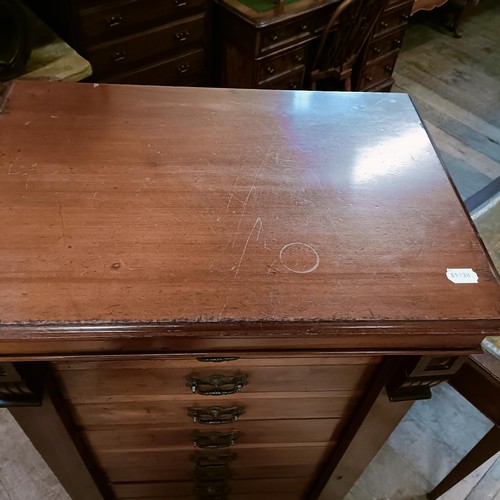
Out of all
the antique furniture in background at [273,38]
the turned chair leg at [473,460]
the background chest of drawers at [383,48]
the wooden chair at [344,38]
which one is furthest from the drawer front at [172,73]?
the turned chair leg at [473,460]

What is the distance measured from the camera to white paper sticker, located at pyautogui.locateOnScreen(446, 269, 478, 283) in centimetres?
65

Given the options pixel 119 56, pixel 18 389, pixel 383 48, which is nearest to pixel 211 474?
pixel 18 389

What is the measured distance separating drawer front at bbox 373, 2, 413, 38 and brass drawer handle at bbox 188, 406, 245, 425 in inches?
73.7

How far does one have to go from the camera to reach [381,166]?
79 cm

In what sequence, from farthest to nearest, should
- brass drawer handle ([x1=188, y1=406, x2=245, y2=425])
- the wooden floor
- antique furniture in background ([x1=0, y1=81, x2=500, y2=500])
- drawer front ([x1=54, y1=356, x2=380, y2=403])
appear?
1. the wooden floor
2. brass drawer handle ([x1=188, y1=406, x2=245, y2=425])
3. drawer front ([x1=54, y1=356, x2=380, y2=403])
4. antique furniture in background ([x1=0, y1=81, x2=500, y2=500])

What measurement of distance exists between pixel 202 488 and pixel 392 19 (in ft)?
6.61

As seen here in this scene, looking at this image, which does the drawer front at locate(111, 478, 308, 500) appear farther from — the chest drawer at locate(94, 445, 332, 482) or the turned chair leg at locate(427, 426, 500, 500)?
the turned chair leg at locate(427, 426, 500, 500)

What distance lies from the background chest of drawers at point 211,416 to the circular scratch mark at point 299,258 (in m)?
0.12

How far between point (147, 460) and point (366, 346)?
0.56 m

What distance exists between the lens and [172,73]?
1905 mm

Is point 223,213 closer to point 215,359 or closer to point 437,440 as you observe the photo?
point 215,359

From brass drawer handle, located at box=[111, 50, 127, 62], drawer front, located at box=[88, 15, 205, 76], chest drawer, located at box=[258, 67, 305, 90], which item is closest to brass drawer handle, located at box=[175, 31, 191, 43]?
drawer front, located at box=[88, 15, 205, 76]

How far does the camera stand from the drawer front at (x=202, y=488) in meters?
1.10

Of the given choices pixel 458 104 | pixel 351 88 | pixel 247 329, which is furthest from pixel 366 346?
pixel 458 104
